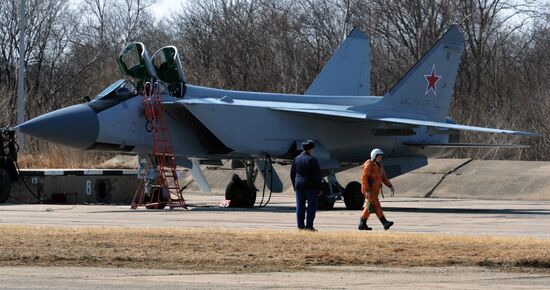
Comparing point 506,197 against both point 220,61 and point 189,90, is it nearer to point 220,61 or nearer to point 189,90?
point 189,90

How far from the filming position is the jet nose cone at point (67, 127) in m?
24.6

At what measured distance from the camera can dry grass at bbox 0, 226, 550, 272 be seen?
1340 centimetres

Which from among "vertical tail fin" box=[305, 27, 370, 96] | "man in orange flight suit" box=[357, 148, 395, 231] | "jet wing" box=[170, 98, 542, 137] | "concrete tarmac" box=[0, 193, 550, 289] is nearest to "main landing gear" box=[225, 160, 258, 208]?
"concrete tarmac" box=[0, 193, 550, 289]

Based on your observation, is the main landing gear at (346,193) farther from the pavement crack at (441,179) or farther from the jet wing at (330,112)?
the pavement crack at (441,179)

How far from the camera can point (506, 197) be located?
113 feet

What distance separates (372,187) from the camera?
61.4ft

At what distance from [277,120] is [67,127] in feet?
16.3

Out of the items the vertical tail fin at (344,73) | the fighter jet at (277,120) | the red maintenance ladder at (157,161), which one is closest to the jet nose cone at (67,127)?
the fighter jet at (277,120)

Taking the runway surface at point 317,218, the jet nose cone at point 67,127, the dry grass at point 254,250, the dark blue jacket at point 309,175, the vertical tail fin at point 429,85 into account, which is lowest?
the runway surface at point 317,218

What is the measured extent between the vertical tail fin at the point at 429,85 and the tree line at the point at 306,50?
17.1m

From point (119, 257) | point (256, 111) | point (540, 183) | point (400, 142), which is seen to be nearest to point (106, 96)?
point (256, 111)

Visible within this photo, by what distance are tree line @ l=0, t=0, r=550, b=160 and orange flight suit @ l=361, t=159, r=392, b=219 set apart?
2856 cm

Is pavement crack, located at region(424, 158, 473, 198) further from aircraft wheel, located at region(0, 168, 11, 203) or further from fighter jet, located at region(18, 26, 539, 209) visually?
aircraft wheel, located at region(0, 168, 11, 203)

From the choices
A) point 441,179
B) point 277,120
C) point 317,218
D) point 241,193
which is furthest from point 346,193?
point 441,179
